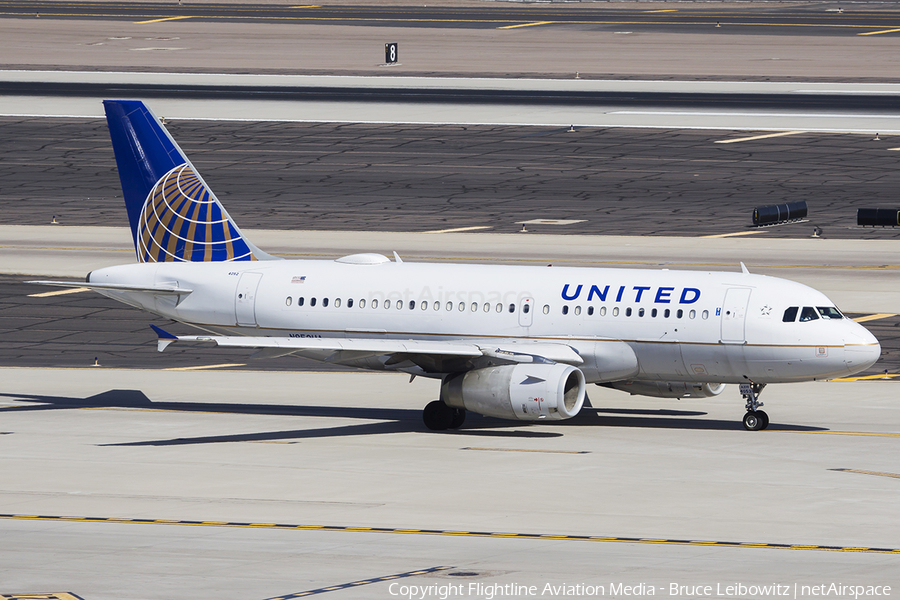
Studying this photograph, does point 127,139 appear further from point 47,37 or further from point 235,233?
point 47,37

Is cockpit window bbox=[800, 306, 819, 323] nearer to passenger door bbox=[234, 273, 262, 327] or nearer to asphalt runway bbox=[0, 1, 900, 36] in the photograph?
passenger door bbox=[234, 273, 262, 327]

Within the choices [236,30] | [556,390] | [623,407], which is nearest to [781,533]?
[556,390]

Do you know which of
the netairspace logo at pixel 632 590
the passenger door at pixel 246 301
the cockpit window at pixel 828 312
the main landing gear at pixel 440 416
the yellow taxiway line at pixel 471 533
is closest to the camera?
the netairspace logo at pixel 632 590

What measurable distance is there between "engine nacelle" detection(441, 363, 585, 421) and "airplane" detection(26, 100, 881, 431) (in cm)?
4

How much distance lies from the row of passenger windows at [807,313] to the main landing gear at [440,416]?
886cm

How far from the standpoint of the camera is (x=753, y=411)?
4100 centimetres

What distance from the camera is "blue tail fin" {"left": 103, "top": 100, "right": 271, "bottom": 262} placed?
46281 millimetres

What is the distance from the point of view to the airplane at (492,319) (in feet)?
130

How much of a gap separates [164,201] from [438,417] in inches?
451

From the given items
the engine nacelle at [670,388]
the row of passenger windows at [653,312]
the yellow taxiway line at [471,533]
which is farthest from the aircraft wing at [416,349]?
the yellow taxiway line at [471,533]

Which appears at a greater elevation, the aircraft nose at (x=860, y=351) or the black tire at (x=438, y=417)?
the aircraft nose at (x=860, y=351)

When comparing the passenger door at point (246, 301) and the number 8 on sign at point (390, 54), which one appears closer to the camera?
the passenger door at point (246, 301)

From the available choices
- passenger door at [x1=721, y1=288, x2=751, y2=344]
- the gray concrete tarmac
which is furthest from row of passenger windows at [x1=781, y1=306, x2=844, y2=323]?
the gray concrete tarmac

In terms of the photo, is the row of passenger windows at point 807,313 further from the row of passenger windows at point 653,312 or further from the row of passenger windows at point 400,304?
the row of passenger windows at point 400,304
